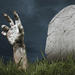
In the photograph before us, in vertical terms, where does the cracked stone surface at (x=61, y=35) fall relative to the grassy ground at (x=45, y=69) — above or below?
above

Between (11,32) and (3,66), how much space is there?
1.91 ft

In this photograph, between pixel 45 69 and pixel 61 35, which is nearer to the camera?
pixel 45 69

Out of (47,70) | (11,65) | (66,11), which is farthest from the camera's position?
(66,11)

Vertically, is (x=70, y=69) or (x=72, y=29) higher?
(x=72, y=29)

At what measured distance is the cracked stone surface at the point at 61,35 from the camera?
220 inches

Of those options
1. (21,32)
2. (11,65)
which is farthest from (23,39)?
(11,65)

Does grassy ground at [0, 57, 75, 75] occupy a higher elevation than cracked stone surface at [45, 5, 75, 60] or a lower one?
lower

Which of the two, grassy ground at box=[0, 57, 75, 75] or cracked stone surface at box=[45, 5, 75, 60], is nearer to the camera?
grassy ground at box=[0, 57, 75, 75]

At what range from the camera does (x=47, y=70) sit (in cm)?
420

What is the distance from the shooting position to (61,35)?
5.76m

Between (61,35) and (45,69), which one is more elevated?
(61,35)

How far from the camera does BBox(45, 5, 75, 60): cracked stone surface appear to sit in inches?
220

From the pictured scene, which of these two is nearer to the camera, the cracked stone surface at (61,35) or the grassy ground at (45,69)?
the grassy ground at (45,69)

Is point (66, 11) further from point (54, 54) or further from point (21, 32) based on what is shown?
point (21, 32)
